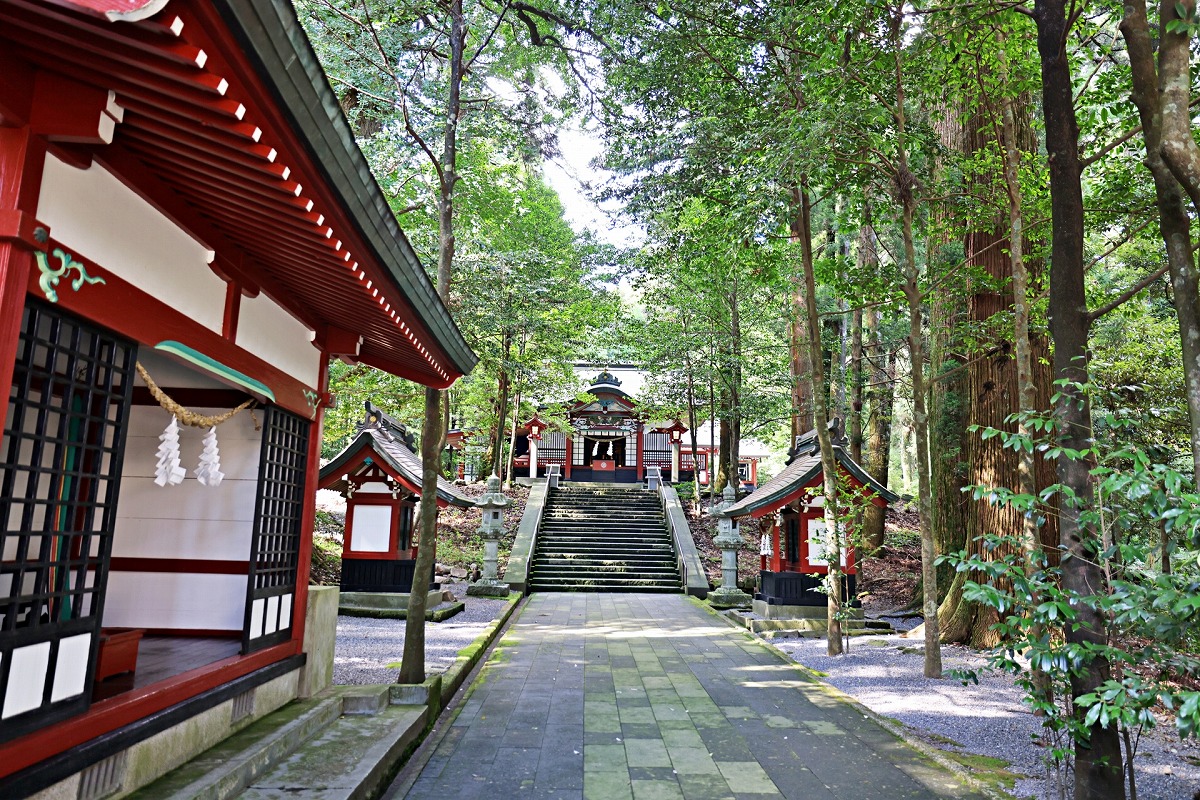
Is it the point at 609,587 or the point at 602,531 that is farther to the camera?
the point at 602,531

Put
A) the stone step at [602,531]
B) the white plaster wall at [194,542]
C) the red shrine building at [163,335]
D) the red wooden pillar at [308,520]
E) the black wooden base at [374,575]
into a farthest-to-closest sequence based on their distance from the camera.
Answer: the stone step at [602,531], the black wooden base at [374,575], the red wooden pillar at [308,520], the white plaster wall at [194,542], the red shrine building at [163,335]

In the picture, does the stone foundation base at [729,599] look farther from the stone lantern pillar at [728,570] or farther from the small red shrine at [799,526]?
the small red shrine at [799,526]

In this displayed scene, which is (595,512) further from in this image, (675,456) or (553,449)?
(553,449)

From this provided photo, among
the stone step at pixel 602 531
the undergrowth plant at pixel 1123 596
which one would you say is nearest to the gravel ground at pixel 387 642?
the undergrowth plant at pixel 1123 596

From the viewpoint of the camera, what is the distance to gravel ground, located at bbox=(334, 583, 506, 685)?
23.5 feet

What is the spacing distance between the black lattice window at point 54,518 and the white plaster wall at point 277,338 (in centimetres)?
120

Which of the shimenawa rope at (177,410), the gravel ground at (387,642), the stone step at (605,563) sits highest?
the shimenawa rope at (177,410)

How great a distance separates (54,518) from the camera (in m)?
2.76

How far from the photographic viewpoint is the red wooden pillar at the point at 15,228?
228 cm

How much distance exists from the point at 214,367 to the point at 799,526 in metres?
9.81

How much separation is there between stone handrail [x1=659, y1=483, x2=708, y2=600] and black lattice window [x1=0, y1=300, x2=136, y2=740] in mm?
13214

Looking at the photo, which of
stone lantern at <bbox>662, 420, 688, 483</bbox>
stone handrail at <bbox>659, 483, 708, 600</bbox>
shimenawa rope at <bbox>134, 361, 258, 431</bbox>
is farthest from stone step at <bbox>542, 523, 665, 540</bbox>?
shimenawa rope at <bbox>134, 361, 258, 431</bbox>

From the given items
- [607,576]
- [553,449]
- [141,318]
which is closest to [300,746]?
[141,318]

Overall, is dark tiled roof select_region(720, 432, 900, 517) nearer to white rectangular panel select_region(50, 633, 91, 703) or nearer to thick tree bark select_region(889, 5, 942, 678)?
thick tree bark select_region(889, 5, 942, 678)
